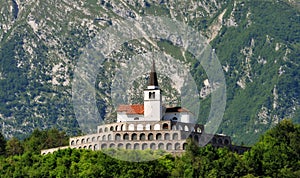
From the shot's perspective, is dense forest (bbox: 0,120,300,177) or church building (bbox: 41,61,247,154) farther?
church building (bbox: 41,61,247,154)

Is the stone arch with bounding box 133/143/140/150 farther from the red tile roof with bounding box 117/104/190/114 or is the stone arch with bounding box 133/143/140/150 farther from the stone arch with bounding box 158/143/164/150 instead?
the red tile roof with bounding box 117/104/190/114

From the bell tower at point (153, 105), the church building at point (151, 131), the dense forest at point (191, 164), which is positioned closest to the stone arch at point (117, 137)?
the church building at point (151, 131)

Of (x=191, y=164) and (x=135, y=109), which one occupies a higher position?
(x=135, y=109)

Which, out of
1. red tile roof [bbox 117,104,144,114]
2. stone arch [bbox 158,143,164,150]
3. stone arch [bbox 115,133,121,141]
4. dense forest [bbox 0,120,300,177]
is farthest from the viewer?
red tile roof [bbox 117,104,144,114]

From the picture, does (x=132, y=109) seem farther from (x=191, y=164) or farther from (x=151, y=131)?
(x=191, y=164)

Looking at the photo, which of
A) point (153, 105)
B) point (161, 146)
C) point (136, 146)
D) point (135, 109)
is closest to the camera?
point (161, 146)

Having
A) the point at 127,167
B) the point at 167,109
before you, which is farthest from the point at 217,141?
the point at 127,167

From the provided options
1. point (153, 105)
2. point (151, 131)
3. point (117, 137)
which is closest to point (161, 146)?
point (151, 131)

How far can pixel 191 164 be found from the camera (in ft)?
582

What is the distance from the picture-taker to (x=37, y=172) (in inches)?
7308

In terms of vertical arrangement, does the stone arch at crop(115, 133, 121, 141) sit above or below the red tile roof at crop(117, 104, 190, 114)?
below

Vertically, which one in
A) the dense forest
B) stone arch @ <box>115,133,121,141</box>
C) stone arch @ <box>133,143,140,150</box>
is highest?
stone arch @ <box>115,133,121,141</box>

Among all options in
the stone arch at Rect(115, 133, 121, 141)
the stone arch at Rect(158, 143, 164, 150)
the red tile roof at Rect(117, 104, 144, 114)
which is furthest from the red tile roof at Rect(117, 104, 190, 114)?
the stone arch at Rect(158, 143, 164, 150)

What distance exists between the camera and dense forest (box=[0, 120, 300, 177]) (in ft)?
579
